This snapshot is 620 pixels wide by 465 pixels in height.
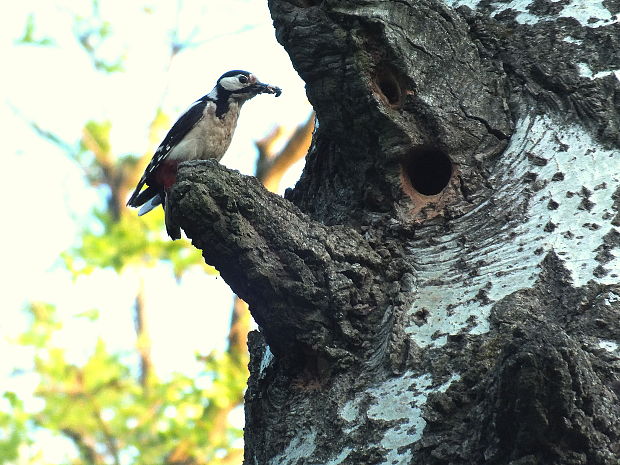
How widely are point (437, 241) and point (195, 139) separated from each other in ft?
9.77

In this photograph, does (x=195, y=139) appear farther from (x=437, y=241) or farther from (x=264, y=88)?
(x=437, y=241)

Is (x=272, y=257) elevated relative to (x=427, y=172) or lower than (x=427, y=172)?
lower

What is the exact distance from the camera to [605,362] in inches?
65.9

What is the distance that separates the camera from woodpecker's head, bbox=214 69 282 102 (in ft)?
16.9

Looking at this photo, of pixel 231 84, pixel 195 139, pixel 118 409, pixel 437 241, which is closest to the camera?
pixel 437 241

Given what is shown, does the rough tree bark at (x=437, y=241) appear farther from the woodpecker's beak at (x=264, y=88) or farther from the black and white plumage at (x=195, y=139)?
the woodpecker's beak at (x=264, y=88)

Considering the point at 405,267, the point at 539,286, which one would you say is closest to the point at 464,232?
the point at 405,267

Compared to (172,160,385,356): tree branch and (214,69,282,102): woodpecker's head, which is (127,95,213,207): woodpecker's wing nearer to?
(214,69,282,102): woodpecker's head

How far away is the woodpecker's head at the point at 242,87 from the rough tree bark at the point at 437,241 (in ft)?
8.51

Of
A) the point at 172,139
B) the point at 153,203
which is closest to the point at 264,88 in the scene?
the point at 172,139

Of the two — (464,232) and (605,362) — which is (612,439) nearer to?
(605,362)

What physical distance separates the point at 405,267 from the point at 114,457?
795cm

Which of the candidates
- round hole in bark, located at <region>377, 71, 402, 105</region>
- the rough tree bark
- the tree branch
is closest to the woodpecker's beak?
the rough tree bark

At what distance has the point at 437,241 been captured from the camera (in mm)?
2131
